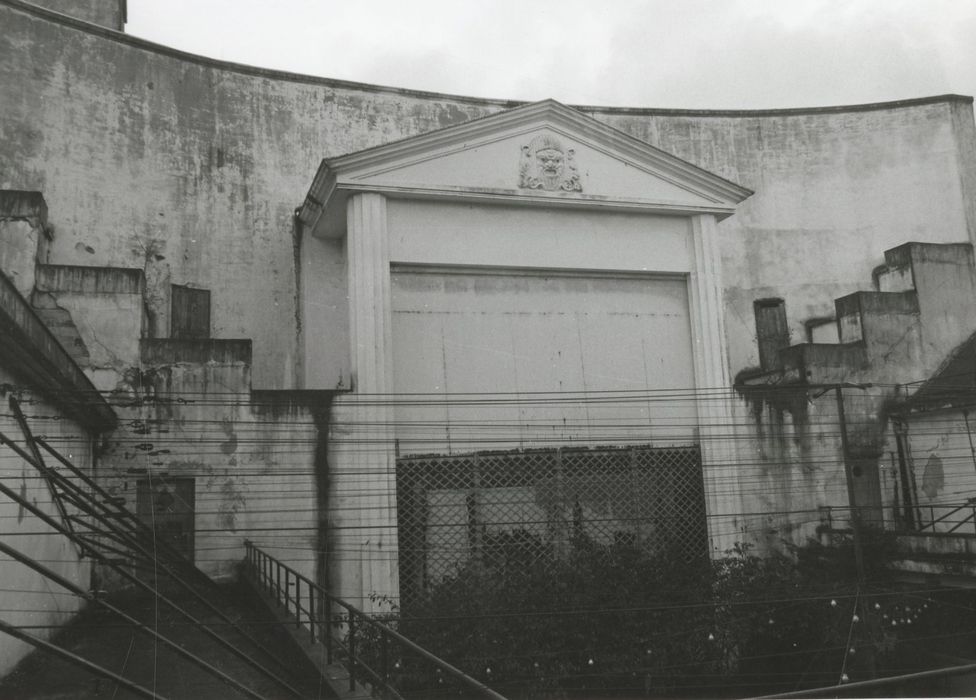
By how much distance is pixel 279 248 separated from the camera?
15867 mm

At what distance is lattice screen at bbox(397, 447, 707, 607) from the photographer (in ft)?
40.5

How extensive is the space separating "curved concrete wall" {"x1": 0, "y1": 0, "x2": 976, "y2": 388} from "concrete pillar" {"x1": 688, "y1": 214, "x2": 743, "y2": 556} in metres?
5.00

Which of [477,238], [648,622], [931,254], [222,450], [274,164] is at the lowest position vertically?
[648,622]

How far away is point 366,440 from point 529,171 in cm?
Answer: 475

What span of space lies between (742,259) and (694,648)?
9.70 m

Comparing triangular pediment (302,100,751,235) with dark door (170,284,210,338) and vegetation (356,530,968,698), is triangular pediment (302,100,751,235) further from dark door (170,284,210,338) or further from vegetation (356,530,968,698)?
vegetation (356,530,968,698)

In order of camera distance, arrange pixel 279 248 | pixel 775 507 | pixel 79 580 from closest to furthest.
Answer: pixel 79 580 < pixel 775 507 < pixel 279 248

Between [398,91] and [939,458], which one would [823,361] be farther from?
[398,91]

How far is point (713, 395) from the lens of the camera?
13.7 meters

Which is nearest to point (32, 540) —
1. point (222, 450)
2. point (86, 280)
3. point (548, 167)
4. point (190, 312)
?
point (222, 450)

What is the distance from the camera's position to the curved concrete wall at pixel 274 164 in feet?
48.4

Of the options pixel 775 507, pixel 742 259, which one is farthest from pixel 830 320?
pixel 775 507

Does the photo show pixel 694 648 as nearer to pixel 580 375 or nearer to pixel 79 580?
pixel 580 375

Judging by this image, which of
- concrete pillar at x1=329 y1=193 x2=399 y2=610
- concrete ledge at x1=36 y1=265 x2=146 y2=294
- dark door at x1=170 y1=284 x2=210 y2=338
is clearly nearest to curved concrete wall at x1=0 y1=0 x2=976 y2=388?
dark door at x1=170 y1=284 x2=210 y2=338
